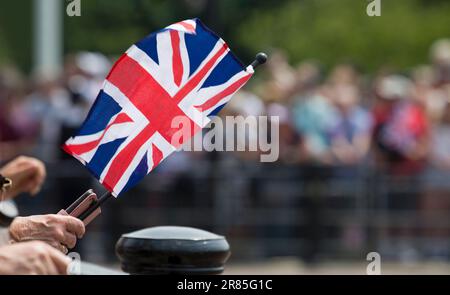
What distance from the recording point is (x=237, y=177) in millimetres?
13180

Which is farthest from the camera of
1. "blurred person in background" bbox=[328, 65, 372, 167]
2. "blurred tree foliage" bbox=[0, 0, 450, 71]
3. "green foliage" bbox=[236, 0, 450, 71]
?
"green foliage" bbox=[236, 0, 450, 71]

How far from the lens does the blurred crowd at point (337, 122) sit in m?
13.2

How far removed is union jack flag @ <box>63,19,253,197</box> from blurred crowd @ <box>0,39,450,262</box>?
25.7ft

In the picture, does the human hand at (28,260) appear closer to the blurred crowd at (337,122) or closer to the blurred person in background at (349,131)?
the blurred crowd at (337,122)

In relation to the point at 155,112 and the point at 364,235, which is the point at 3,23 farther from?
the point at 155,112

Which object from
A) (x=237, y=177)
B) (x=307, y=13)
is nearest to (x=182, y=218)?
(x=237, y=177)

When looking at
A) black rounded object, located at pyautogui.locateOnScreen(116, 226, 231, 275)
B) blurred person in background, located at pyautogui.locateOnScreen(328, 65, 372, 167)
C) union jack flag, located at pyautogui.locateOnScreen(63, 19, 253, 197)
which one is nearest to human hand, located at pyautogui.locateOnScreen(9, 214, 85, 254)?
union jack flag, located at pyautogui.locateOnScreen(63, 19, 253, 197)

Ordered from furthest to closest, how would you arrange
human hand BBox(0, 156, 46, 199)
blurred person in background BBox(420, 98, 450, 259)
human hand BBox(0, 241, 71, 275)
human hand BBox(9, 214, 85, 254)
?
blurred person in background BBox(420, 98, 450, 259)
human hand BBox(0, 156, 46, 199)
human hand BBox(9, 214, 85, 254)
human hand BBox(0, 241, 71, 275)

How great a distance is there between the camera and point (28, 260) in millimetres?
3564

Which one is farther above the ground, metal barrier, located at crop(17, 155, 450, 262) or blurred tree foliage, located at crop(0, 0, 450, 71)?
blurred tree foliage, located at crop(0, 0, 450, 71)

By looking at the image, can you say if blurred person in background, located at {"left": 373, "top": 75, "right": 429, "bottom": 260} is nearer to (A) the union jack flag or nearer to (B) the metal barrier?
(B) the metal barrier

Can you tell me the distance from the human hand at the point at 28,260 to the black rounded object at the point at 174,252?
4.87 ft

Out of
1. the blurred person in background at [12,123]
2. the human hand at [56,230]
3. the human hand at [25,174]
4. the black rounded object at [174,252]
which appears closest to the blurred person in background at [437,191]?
the blurred person in background at [12,123]

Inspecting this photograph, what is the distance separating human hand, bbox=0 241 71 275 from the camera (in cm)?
356
